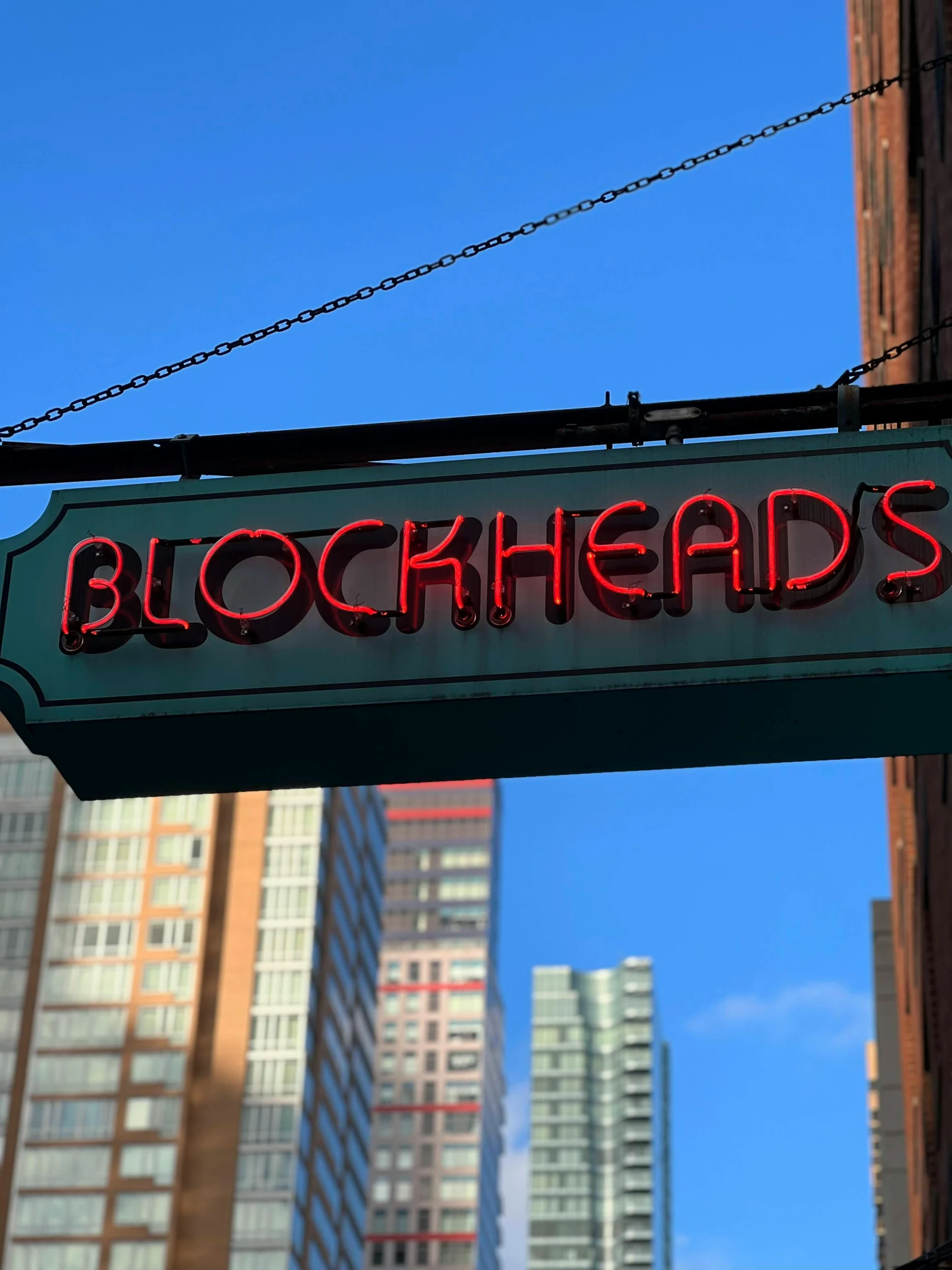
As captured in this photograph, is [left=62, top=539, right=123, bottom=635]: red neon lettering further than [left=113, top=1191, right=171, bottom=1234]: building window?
No

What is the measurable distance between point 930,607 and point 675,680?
0.91 metres

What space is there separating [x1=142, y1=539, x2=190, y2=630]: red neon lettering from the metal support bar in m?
0.53

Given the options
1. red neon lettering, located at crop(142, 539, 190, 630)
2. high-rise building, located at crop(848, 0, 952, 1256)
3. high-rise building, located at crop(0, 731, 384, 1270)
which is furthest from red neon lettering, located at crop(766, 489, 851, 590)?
high-rise building, located at crop(0, 731, 384, 1270)

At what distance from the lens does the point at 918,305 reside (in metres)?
19.7

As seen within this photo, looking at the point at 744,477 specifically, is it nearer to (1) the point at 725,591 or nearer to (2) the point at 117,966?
(1) the point at 725,591

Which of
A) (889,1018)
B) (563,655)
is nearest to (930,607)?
(563,655)

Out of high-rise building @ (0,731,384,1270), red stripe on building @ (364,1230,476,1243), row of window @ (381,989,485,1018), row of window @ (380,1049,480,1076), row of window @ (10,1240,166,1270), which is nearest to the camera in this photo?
row of window @ (10,1240,166,1270)

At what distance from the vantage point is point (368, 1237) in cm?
16862

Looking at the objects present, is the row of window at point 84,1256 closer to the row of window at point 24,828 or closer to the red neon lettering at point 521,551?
the row of window at point 24,828

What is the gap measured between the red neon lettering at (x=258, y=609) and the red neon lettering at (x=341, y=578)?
94 mm

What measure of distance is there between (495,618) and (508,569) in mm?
222

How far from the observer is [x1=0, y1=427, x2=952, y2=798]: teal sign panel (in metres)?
6.94

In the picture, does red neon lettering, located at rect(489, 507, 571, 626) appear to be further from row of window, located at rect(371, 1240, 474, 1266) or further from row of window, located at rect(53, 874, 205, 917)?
row of window, located at rect(371, 1240, 474, 1266)

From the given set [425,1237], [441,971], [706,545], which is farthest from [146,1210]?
[441,971]
